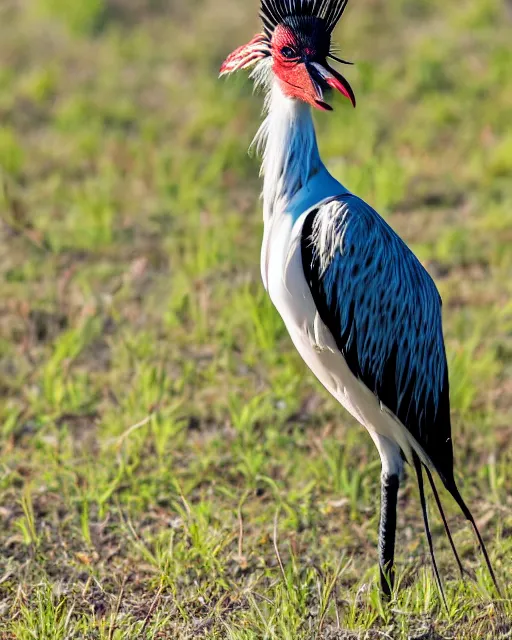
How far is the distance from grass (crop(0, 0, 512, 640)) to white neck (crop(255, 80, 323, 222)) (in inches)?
44.1

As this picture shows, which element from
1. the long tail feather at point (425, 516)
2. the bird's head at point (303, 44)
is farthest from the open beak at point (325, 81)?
the long tail feather at point (425, 516)

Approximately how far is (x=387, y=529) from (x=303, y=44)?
4.46 feet

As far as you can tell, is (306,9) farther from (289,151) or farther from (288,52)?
(289,151)

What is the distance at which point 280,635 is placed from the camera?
9.38ft

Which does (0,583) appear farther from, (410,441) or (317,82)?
(317,82)

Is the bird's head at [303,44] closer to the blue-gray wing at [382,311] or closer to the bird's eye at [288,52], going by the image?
the bird's eye at [288,52]

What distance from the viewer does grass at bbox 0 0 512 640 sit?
313 centimetres

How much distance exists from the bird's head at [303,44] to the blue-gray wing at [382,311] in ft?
0.97

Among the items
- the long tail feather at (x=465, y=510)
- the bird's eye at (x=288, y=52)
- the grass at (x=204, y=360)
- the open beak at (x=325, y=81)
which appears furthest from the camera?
the grass at (x=204, y=360)

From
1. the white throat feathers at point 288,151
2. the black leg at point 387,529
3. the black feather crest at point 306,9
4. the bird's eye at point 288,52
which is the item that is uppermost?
the black feather crest at point 306,9

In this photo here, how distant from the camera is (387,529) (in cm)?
298

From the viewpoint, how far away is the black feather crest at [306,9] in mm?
2688

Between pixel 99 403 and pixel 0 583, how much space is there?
109 cm

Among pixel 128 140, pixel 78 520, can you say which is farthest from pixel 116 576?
pixel 128 140
